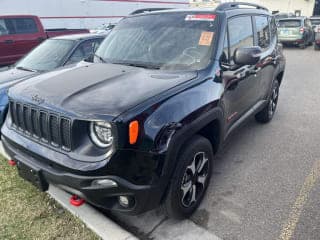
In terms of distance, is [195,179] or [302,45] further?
[302,45]

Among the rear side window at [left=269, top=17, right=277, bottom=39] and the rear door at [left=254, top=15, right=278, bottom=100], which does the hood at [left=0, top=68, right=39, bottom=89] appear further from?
the rear side window at [left=269, top=17, right=277, bottom=39]

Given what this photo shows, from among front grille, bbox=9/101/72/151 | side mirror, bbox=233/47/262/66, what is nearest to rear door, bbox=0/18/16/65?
front grille, bbox=9/101/72/151

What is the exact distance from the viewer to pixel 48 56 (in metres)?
5.72

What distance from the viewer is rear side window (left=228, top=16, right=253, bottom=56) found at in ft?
11.4

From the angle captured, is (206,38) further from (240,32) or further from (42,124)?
(42,124)

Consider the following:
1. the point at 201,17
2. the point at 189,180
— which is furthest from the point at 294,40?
the point at 189,180

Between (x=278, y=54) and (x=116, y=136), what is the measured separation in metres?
4.05

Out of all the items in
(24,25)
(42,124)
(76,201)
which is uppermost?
(24,25)

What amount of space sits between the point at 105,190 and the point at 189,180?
2.95 ft

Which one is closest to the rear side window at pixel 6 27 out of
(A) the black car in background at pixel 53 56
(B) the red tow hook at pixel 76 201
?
(A) the black car in background at pixel 53 56

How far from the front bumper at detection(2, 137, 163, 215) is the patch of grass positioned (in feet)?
1.62

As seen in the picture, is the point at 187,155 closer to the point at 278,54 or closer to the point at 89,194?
the point at 89,194

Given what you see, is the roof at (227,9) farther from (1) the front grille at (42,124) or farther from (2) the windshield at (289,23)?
(2) the windshield at (289,23)

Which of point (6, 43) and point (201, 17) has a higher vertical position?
point (201, 17)
